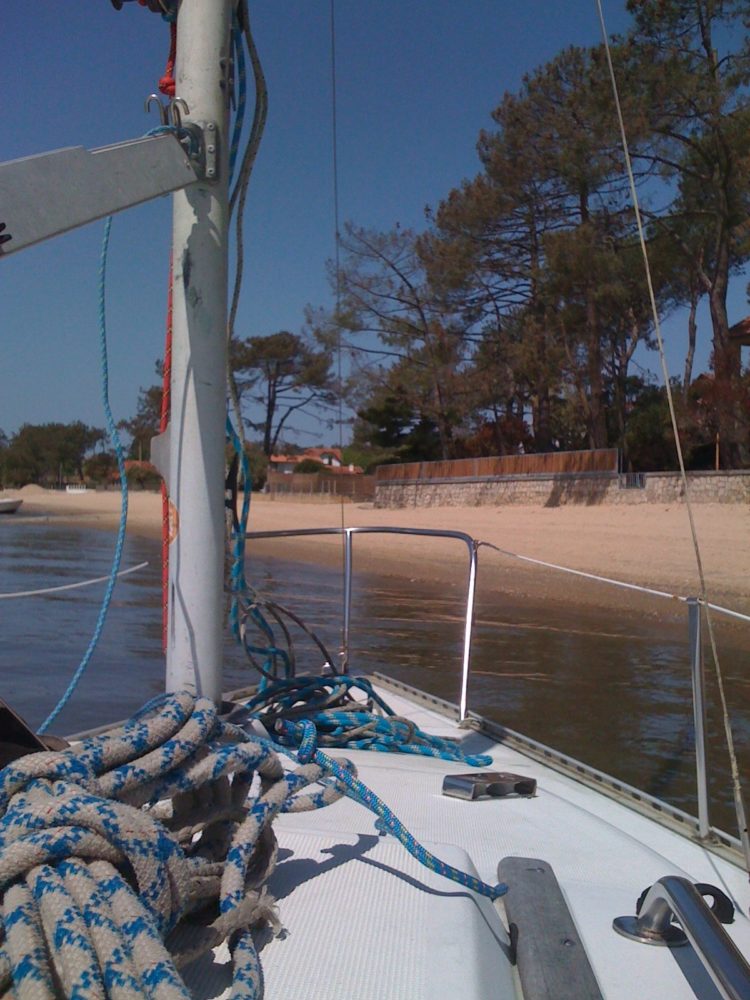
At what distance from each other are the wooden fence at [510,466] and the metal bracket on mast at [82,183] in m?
24.1

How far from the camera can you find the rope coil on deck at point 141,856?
1.30 meters

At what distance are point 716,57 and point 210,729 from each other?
2504cm

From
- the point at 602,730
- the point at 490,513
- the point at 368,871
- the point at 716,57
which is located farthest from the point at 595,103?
the point at 368,871

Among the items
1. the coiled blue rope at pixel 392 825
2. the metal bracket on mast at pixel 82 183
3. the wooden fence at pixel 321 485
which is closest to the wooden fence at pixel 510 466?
the wooden fence at pixel 321 485

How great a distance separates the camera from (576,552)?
20.1 meters

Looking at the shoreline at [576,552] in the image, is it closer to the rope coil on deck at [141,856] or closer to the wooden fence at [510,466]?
the wooden fence at [510,466]

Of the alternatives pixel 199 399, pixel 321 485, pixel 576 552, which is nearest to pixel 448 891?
pixel 199 399

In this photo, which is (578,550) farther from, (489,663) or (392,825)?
(392,825)

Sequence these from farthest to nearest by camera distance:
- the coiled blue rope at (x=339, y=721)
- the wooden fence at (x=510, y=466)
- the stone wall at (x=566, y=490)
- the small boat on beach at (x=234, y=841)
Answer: the wooden fence at (x=510, y=466) < the stone wall at (x=566, y=490) < the coiled blue rope at (x=339, y=721) < the small boat on beach at (x=234, y=841)

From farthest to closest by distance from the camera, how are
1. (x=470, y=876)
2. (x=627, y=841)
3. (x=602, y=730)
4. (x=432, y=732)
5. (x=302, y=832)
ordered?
(x=602, y=730)
(x=432, y=732)
(x=627, y=841)
(x=302, y=832)
(x=470, y=876)

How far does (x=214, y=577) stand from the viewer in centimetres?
239

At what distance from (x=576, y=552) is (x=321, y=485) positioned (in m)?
26.3

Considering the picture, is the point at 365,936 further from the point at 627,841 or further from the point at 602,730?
the point at 602,730

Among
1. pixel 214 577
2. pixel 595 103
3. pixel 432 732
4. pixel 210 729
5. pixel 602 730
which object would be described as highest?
pixel 595 103
